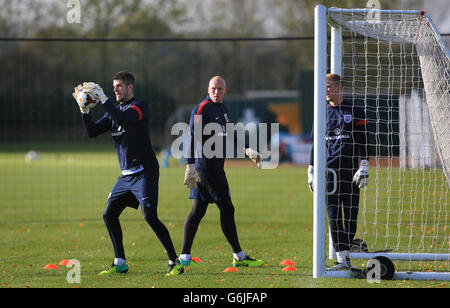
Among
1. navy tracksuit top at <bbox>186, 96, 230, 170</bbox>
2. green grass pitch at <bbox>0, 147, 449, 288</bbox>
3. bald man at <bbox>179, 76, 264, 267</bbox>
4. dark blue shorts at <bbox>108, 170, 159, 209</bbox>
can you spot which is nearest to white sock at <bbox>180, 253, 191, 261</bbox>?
bald man at <bbox>179, 76, 264, 267</bbox>

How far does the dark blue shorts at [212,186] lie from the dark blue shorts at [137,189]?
2.10ft

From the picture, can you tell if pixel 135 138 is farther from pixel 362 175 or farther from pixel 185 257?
pixel 362 175

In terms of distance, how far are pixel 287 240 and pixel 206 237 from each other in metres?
1.27

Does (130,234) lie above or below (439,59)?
below

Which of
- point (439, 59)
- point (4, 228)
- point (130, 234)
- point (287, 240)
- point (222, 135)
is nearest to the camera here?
point (439, 59)

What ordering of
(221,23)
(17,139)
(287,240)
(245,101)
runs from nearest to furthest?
(287,240)
(245,101)
(17,139)
(221,23)

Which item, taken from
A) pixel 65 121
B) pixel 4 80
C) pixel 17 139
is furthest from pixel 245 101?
pixel 4 80

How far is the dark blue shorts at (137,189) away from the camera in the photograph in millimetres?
6598

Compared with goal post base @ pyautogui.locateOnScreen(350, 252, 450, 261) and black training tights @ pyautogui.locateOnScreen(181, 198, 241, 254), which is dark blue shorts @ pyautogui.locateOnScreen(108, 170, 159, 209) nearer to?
black training tights @ pyautogui.locateOnScreen(181, 198, 241, 254)

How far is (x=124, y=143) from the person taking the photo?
6.73 metres

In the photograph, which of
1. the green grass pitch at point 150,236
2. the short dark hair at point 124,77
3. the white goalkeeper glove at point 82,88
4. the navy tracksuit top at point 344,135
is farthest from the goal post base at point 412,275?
the white goalkeeper glove at point 82,88

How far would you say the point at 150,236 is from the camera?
9602mm

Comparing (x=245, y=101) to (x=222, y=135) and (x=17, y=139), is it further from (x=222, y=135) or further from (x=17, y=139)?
(x=222, y=135)

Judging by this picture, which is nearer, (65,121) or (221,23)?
(65,121)
